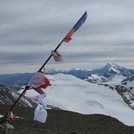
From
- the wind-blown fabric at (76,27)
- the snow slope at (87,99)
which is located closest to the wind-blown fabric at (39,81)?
the wind-blown fabric at (76,27)

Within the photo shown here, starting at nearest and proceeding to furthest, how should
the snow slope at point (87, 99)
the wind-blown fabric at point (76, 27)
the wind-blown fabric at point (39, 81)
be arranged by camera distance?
the wind-blown fabric at point (76, 27) → the wind-blown fabric at point (39, 81) → the snow slope at point (87, 99)

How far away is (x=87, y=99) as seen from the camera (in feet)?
208

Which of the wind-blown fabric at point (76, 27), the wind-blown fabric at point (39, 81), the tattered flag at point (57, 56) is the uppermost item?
the wind-blown fabric at point (76, 27)

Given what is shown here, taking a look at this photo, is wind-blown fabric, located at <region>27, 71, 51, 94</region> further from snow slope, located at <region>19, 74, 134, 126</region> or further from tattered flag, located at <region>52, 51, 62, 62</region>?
snow slope, located at <region>19, 74, 134, 126</region>

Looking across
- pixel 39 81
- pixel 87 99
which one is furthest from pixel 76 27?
pixel 87 99

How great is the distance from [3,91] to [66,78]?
2214 inches

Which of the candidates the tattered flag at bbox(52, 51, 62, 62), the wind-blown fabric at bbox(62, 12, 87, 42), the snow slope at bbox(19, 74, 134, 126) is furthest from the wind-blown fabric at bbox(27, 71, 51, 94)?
the snow slope at bbox(19, 74, 134, 126)

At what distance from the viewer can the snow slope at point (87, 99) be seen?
2150 inches

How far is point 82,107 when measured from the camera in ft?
187

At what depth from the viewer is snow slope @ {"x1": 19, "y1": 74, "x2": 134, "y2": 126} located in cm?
5460

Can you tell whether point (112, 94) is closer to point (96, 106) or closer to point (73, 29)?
point (96, 106)

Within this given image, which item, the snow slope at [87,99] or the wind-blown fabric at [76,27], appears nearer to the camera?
the wind-blown fabric at [76,27]

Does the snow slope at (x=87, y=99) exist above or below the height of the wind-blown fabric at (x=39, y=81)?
below

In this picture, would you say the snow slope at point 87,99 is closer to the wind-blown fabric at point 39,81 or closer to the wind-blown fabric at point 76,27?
the wind-blown fabric at point 39,81
